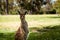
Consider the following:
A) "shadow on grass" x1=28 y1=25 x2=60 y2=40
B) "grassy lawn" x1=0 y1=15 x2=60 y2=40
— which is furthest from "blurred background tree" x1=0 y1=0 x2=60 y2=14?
"shadow on grass" x1=28 y1=25 x2=60 y2=40

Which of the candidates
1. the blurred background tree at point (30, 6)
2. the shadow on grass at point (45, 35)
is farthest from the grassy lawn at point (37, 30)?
the blurred background tree at point (30, 6)

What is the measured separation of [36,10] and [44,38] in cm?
2849

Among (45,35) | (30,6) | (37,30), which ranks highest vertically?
(45,35)

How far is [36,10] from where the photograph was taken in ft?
126

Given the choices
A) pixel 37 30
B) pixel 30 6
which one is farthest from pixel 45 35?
pixel 30 6

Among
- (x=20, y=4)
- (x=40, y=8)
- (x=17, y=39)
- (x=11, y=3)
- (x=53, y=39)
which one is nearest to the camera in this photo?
(x=17, y=39)

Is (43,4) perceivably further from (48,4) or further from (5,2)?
(5,2)

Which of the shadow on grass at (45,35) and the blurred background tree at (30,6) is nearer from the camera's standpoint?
the shadow on grass at (45,35)

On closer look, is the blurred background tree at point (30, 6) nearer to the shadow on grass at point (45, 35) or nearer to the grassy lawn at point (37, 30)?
the grassy lawn at point (37, 30)

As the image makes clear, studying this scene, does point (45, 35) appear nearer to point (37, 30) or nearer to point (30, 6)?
point (37, 30)

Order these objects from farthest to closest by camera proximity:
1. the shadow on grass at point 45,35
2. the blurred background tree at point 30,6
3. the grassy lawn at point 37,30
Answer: the blurred background tree at point 30,6, the grassy lawn at point 37,30, the shadow on grass at point 45,35

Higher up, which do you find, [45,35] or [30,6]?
[45,35]

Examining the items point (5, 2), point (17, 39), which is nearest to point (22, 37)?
Result: point (17, 39)

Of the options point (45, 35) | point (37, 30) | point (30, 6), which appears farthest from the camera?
point (30, 6)
